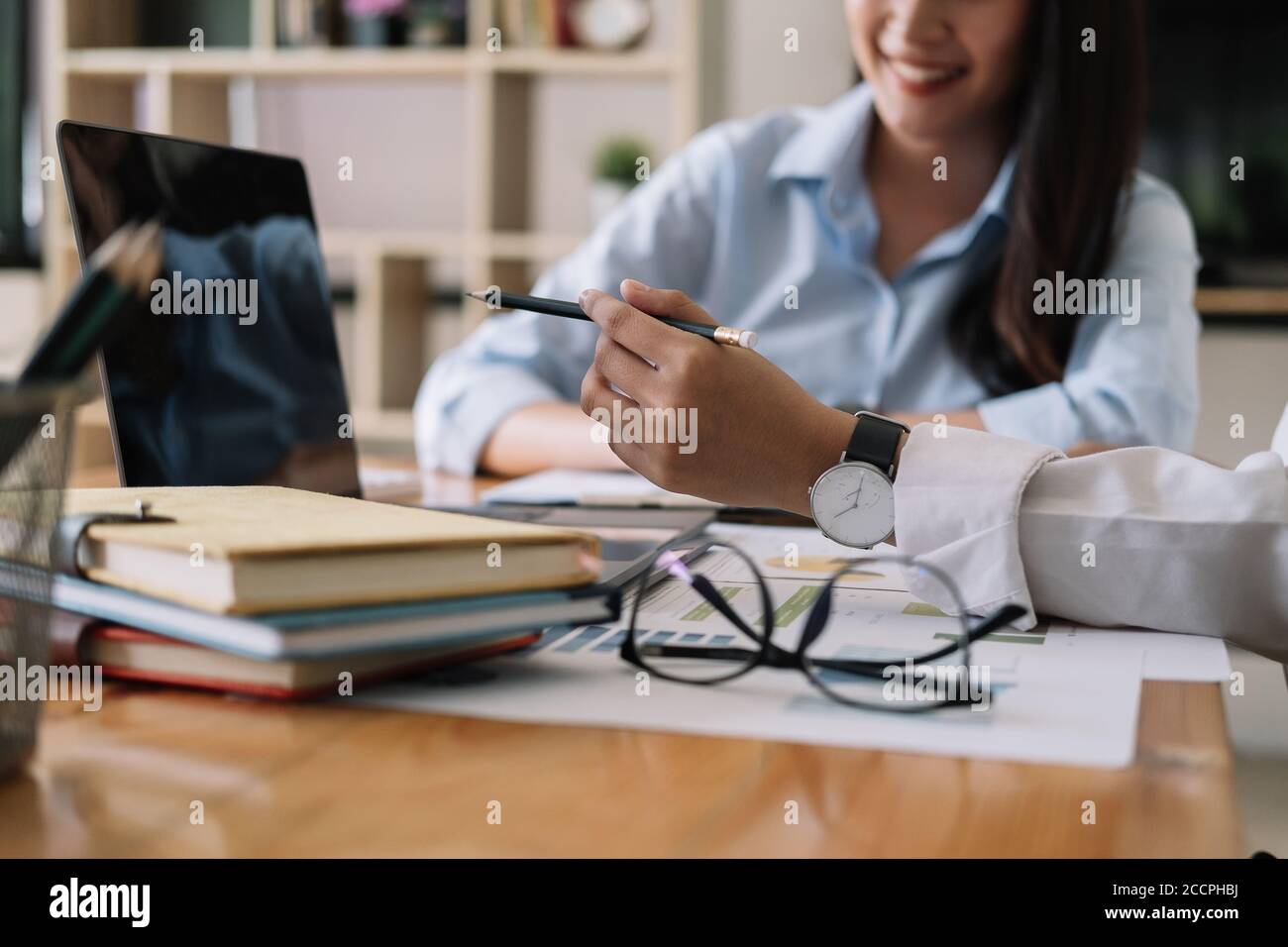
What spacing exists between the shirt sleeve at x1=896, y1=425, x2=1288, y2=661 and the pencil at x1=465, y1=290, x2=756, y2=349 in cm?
12

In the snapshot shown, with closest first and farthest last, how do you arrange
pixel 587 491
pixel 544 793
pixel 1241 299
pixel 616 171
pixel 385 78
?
1. pixel 544 793
2. pixel 587 491
3. pixel 1241 299
4. pixel 616 171
5. pixel 385 78

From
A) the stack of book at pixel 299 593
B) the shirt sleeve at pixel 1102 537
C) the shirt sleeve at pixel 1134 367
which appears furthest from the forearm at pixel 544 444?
the stack of book at pixel 299 593

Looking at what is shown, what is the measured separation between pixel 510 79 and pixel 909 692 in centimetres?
262

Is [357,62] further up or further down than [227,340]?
further up

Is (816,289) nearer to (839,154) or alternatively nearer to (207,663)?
(839,154)

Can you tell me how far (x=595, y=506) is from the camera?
41.1 inches

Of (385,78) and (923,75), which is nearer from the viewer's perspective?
(923,75)

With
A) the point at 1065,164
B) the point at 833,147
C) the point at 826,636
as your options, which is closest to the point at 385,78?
the point at 833,147

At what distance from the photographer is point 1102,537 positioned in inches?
27.5

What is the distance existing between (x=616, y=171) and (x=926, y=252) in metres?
1.37

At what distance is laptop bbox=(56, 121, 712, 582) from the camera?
794 mm

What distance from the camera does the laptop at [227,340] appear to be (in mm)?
794

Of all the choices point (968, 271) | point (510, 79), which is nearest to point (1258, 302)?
point (968, 271)
